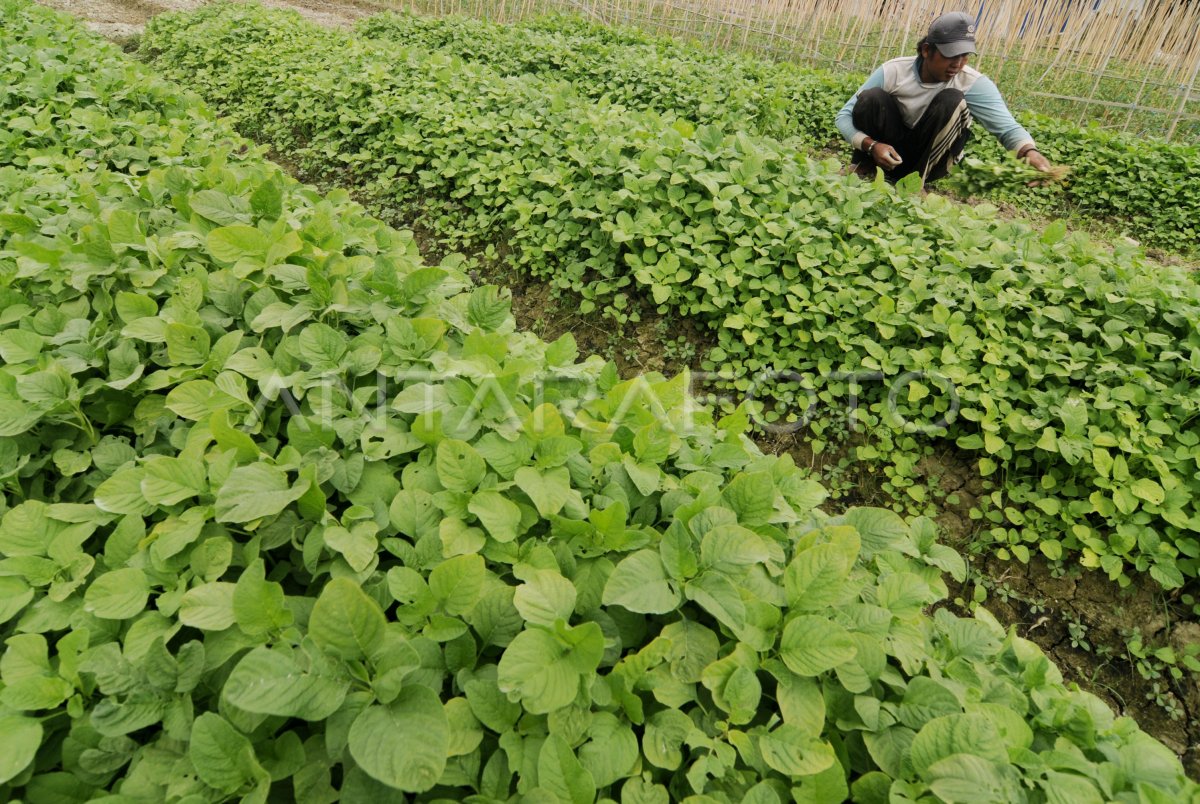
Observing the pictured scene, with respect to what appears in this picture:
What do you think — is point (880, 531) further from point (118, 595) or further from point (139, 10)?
point (139, 10)

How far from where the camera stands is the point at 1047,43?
882 centimetres

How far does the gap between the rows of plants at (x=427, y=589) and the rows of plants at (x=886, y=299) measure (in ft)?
5.11

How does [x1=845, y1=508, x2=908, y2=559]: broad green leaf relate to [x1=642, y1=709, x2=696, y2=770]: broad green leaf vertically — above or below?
above

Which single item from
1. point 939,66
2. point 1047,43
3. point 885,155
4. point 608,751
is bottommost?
point 608,751

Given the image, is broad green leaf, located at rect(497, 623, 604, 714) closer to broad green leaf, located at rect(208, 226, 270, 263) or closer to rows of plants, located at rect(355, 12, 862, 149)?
broad green leaf, located at rect(208, 226, 270, 263)

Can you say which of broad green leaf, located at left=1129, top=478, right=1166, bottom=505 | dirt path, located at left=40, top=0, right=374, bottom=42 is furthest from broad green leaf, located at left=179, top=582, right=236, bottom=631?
dirt path, located at left=40, top=0, right=374, bottom=42

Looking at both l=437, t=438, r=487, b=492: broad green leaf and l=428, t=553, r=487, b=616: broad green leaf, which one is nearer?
l=428, t=553, r=487, b=616: broad green leaf

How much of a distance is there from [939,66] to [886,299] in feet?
8.88

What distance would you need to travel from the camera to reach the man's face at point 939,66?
4.54 metres

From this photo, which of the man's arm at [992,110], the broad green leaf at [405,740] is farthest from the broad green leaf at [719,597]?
the man's arm at [992,110]

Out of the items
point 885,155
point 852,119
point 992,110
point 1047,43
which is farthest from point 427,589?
point 1047,43

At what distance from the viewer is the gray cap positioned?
435 centimetres

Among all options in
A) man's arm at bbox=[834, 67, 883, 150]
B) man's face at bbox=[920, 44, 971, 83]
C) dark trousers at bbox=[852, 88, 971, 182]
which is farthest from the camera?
man's arm at bbox=[834, 67, 883, 150]

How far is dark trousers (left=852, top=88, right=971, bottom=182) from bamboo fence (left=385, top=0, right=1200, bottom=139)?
13.8 ft
